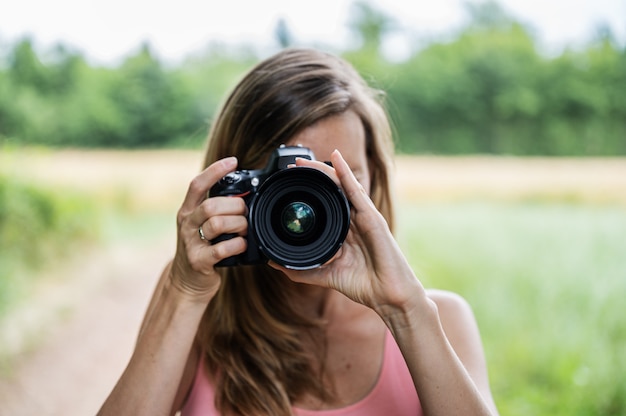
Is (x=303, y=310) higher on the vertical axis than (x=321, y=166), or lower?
lower

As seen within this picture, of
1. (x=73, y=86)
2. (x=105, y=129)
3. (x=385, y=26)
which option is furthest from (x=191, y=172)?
(x=385, y=26)

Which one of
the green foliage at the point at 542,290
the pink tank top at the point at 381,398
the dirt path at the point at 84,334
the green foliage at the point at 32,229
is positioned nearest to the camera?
the pink tank top at the point at 381,398

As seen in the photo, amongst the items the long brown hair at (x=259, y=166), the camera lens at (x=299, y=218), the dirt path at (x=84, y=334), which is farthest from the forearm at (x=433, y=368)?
the dirt path at (x=84, y=334)

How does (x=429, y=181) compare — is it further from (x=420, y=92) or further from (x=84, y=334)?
(x=84, y=334)

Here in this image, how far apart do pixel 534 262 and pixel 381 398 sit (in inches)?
68.5

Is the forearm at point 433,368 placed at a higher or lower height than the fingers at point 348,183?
lower

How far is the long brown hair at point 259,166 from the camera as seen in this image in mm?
1030

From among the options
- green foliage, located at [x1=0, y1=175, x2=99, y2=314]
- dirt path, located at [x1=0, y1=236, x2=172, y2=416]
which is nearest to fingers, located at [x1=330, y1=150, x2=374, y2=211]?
dirt path, located at [x1=0, y1=236, x2=172, y2=416]

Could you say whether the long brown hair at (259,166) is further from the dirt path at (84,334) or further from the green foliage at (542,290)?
the dirt path at (84,334)

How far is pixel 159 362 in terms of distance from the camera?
913 millimetres

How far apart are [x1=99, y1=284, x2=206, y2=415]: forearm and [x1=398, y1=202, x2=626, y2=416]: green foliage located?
1.08m

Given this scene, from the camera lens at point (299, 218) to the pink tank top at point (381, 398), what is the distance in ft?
0.89

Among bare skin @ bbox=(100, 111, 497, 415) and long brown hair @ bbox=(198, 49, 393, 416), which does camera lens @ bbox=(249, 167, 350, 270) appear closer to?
bare skin @ bbox=(100, 111, 497, 415)

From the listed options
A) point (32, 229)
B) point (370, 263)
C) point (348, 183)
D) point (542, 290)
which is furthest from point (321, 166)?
point (32, 229)
